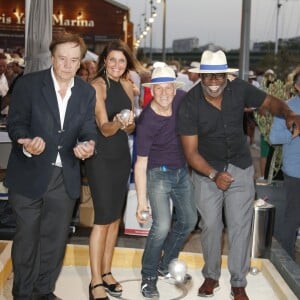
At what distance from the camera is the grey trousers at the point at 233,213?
5004 mm

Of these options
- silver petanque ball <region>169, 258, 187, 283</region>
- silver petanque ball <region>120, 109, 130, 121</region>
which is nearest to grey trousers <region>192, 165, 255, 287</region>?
silver petanque ball <region>169, 258, 187, 283</region>

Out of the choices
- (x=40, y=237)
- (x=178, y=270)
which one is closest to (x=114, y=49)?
(x=40, y=237)

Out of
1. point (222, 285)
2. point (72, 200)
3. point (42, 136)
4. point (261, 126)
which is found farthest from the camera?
point (261, 126)

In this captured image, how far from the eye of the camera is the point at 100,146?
4.86 m

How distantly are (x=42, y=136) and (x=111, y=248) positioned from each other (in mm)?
1239

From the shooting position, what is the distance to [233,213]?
5.02 m

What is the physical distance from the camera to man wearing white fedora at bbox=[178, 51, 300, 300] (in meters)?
4.82

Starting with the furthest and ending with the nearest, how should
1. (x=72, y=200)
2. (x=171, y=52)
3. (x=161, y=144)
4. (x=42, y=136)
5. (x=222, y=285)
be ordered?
1. (x=171, y=52)
2. (x=222, y=285)
3. (x=161, y=144)
4. (x=72, y=200)
5. (x=42, y=136)

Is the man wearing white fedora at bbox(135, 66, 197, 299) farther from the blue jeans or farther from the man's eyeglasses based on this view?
the man's eyeglasses

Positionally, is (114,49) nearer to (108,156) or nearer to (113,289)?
(108,156)

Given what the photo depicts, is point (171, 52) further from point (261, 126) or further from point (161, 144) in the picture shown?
point (161, 144)

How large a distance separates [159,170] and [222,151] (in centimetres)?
50

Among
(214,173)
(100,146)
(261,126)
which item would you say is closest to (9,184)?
(100,146)

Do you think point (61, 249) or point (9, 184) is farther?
point (61, 249)
